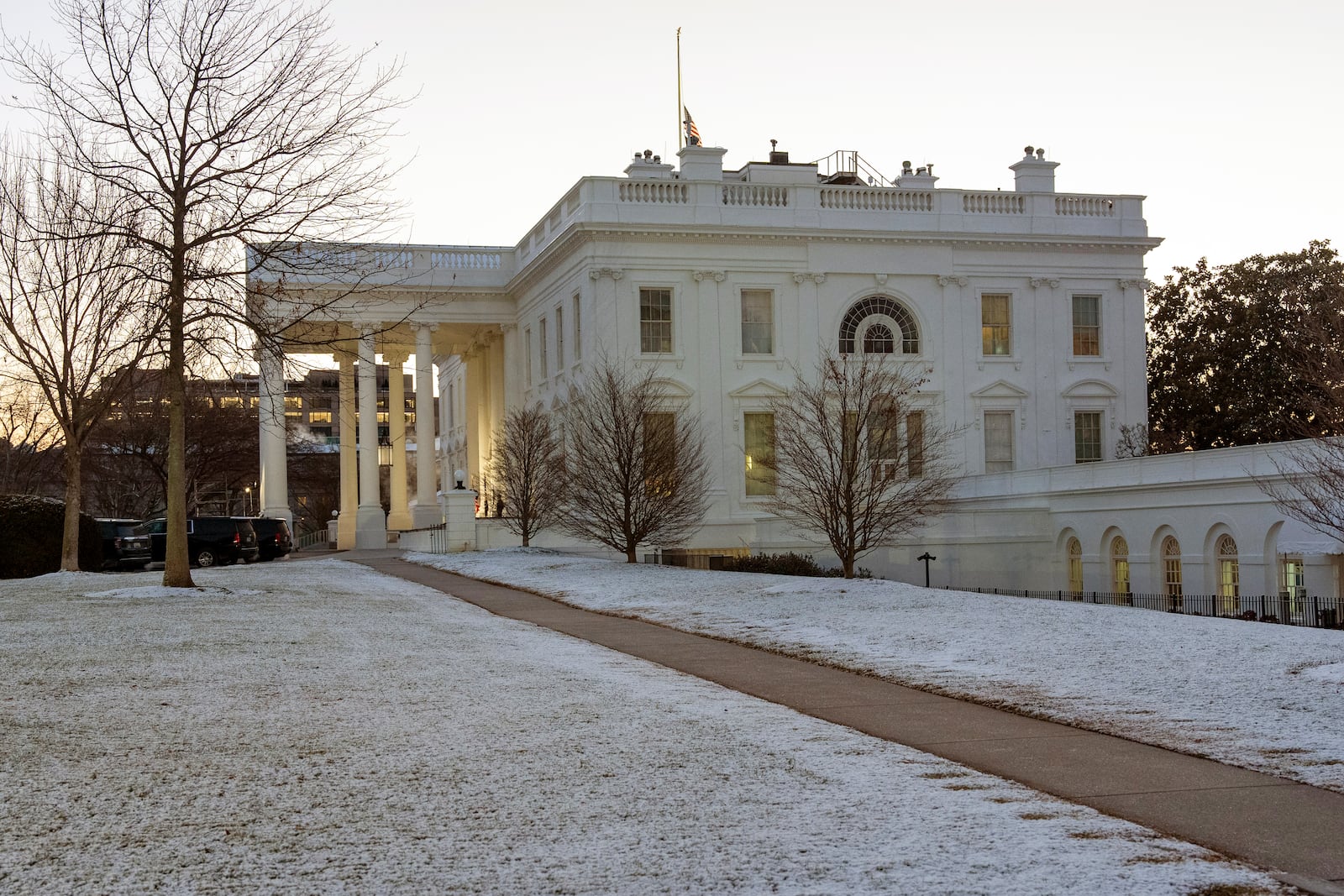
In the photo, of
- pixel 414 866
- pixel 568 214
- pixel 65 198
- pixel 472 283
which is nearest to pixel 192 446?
pixel 472 283

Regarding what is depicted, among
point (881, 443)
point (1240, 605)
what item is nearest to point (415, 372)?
point (881, 443)

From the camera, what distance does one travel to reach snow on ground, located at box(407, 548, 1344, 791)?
1027 cm

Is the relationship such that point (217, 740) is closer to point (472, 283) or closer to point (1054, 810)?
point (1054, 810)

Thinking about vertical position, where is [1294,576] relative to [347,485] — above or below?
below

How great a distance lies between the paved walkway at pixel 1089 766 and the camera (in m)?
7.11

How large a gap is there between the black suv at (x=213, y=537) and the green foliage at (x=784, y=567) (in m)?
16.0

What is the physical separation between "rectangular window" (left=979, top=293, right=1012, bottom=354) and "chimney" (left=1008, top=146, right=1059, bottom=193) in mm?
4592

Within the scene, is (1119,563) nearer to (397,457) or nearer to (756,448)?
(756,448)

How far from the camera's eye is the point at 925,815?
746 cm

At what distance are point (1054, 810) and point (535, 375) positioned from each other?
5113 cm

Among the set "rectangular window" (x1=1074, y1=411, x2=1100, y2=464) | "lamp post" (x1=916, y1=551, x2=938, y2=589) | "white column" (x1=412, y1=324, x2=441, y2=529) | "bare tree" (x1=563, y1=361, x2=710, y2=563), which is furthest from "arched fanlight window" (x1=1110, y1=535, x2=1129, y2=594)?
"white column" (x1=412, y1=324, x2=441, y2=529)

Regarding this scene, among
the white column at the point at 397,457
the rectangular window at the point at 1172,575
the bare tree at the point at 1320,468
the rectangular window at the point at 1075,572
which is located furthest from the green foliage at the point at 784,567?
the white column at the point at 397,457

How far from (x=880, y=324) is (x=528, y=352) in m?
15.9

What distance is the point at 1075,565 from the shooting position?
1694 inches
